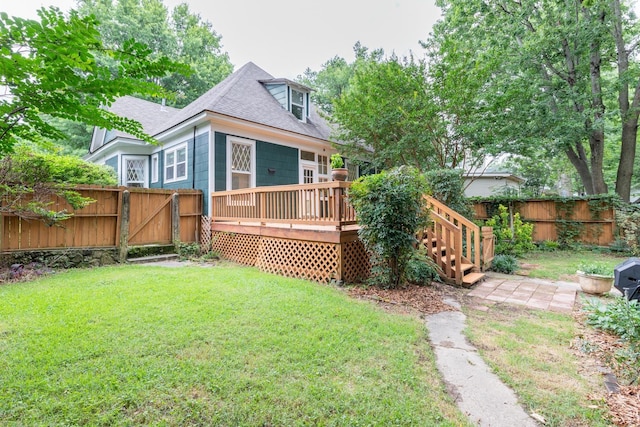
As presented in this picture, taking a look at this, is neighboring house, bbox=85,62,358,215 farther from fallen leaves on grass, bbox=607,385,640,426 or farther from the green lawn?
fallen leaves on grass, bbox=607,385,640,426

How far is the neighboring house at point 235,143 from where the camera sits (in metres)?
8.49

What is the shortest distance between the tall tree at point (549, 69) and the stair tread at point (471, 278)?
5.17 meters

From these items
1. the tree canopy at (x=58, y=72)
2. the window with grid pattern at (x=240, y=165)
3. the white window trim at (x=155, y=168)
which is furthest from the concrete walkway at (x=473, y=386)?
the white window trim at (x=155, y=168)

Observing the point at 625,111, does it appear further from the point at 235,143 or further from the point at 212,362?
the point at 212,362

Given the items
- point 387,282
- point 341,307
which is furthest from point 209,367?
point 387,282

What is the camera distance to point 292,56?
26.2 m

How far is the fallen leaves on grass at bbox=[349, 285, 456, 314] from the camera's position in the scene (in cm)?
422

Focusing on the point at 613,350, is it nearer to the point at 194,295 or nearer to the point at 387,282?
the point at 387,282

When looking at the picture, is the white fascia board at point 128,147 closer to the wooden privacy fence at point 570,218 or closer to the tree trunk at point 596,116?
the wooden privacy fence at point 570,218

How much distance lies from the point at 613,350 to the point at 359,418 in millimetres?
2821

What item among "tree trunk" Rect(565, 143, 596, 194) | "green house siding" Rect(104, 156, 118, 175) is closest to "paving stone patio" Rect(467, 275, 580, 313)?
"tree trunk" Rect(565, 143, 596, 194)

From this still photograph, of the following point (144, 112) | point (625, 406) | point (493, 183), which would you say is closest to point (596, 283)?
point (625, 406)

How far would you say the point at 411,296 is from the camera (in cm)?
462

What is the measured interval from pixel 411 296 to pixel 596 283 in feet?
9.98
